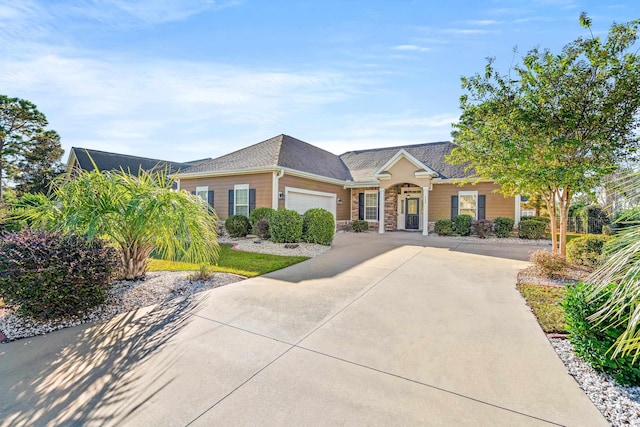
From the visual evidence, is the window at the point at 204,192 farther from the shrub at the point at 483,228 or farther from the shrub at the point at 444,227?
the shrub at the point at 483,228

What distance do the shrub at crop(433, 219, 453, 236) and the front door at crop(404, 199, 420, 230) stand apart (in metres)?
2.69

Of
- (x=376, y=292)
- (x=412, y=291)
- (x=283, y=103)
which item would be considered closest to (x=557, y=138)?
(x=412, y=291)

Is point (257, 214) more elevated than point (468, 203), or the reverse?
point (468, 203)

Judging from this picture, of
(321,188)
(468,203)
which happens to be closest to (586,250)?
(468,203)

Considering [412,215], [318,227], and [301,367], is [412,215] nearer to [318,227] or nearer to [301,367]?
[318,227]

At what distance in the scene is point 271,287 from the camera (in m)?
6.02

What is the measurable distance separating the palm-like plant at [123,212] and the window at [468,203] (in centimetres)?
1465

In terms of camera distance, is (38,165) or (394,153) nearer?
(38,165)

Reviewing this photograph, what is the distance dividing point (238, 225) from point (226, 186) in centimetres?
276

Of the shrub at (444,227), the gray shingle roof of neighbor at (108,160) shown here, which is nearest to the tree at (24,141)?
the gray shingle roof of neighbor at (108,160)

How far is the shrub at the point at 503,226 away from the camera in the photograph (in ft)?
47.4

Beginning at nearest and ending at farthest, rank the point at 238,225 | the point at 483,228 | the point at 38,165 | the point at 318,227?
the point at 318,227, the point at 238,225, the point at 483,228, the point at 38,165

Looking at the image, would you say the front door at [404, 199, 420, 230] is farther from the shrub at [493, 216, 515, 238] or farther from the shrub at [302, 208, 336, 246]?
the shrub at [302, 208, 336, 246]

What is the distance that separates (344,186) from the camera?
61.0 ft
